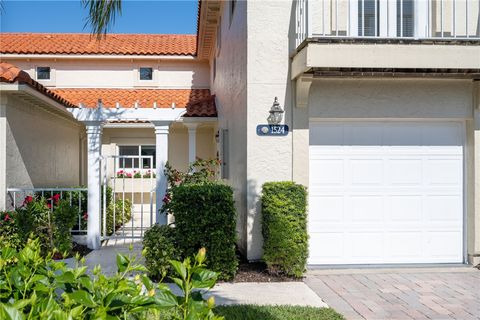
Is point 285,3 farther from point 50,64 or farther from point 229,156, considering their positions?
point 50,64

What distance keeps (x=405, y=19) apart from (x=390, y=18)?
1.62ft

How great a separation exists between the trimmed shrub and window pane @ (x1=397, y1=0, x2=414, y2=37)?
14.4 feet

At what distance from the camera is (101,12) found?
18.6ft

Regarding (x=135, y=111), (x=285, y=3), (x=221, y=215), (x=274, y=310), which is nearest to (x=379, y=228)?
(x=221, y=215)

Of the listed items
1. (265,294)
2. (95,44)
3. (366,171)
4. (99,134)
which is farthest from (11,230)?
(95,44)

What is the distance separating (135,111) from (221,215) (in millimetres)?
3702

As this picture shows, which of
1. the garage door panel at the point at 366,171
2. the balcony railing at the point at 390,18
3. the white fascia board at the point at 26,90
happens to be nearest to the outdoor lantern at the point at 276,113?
the balcony railing at the point at 390,18

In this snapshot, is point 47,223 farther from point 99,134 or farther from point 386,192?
point 386,192

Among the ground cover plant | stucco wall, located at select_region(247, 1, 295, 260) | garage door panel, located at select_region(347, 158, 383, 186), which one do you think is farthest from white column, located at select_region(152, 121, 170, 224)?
garage door panel, located at select_region(347, 158, 383, 186)

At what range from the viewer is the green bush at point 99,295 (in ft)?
6.72

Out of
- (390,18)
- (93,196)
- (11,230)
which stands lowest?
(11,230)

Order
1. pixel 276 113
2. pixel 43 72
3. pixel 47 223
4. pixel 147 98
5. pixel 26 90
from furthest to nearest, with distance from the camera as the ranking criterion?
pixel 43 72 → pixel 147 98 → pixel 26 90 → pixel 47 223 → pixel 276 113

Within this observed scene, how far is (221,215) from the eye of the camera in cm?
753

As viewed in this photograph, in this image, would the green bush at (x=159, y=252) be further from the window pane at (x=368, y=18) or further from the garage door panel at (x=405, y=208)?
the window pane at (x=368, y=18)
